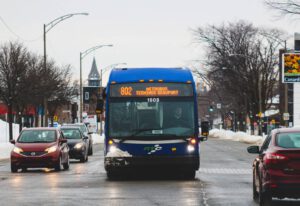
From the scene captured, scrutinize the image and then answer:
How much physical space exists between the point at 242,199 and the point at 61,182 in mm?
7337

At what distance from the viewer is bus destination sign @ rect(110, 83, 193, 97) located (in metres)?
23.9

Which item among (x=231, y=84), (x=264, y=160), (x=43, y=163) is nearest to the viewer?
(x=264, y=160)

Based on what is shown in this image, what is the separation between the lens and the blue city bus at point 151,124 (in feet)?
76.6

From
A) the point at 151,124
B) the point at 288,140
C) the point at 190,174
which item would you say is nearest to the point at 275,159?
the point at 288,140

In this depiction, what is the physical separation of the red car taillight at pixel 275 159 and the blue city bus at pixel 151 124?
8.63m

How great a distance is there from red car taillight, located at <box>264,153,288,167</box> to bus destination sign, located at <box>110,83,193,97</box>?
9.10 m

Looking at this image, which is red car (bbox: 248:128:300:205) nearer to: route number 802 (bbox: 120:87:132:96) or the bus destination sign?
the bus destination sign

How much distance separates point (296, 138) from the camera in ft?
50.4

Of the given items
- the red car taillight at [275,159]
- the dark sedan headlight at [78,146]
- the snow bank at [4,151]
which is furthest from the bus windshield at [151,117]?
the snow bank at [4,151]

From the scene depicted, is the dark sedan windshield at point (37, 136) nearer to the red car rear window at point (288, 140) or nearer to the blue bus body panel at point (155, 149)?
the blue bus body panel at point (155, 149)

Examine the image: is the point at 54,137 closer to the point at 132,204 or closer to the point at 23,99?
the point at 132,204

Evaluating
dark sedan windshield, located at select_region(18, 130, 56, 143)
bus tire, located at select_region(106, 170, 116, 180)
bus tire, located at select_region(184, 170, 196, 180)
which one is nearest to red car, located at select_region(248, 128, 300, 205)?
bus tire, located at select_region(184, 170, 196, 180)

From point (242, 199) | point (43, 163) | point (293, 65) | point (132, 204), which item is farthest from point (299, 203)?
point (293, 65)

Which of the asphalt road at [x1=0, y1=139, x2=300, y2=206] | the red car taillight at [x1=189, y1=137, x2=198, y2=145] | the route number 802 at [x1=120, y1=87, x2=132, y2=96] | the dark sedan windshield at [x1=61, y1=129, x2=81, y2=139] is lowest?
the asphalt road at [x1=0, y1=139, x2=300, y2=206]
